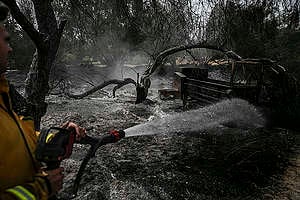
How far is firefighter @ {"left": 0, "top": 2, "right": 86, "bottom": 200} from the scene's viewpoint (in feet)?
4.41

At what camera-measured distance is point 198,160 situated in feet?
17.0

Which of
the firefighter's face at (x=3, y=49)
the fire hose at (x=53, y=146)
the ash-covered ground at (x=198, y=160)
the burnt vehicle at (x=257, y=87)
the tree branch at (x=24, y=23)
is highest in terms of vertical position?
the tree branch at (x=24, y=23)

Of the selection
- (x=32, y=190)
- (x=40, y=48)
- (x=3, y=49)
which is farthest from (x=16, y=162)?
(x=40, y=48)

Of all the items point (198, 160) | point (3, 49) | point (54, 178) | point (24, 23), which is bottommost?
point (198, 160)

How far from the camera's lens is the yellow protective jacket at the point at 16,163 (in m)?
1.33

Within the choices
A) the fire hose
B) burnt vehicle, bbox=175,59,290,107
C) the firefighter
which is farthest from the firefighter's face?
burnt vehicle, bbox=175,59,290,107

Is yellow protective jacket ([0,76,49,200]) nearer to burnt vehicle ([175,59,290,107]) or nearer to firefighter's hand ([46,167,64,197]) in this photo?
firefighter's hand ([46,167,64,197])

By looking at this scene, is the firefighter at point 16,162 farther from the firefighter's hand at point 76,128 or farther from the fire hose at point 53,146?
the firefighter's hand at point 76,128

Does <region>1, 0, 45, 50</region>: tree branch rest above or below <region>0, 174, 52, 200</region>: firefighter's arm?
above

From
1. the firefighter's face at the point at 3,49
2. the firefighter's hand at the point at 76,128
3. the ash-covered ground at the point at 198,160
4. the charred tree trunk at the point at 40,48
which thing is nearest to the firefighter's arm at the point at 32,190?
the firefighter's hand at the point at 76,128

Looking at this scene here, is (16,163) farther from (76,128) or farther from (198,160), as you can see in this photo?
(198,160)

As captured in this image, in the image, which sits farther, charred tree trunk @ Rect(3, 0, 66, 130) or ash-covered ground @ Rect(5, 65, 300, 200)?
ash-covered ground @ Rect(5, 65, 300, 200)

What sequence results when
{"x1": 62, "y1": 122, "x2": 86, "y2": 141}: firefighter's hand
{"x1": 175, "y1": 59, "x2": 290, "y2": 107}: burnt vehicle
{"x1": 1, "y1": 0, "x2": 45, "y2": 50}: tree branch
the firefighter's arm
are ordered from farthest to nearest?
{"x1": 175, "y1": 59, "x2": 290, "y2": 107}: burnt vehicle < {"x1": 1, "y1": 0, "x2": 45, "y2": 50}: tree branch < {"x1": 62, "y1": 122, "x2": 86, "y2": 141}: firefighter's hand < the firefighter's arm

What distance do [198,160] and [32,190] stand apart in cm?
416
